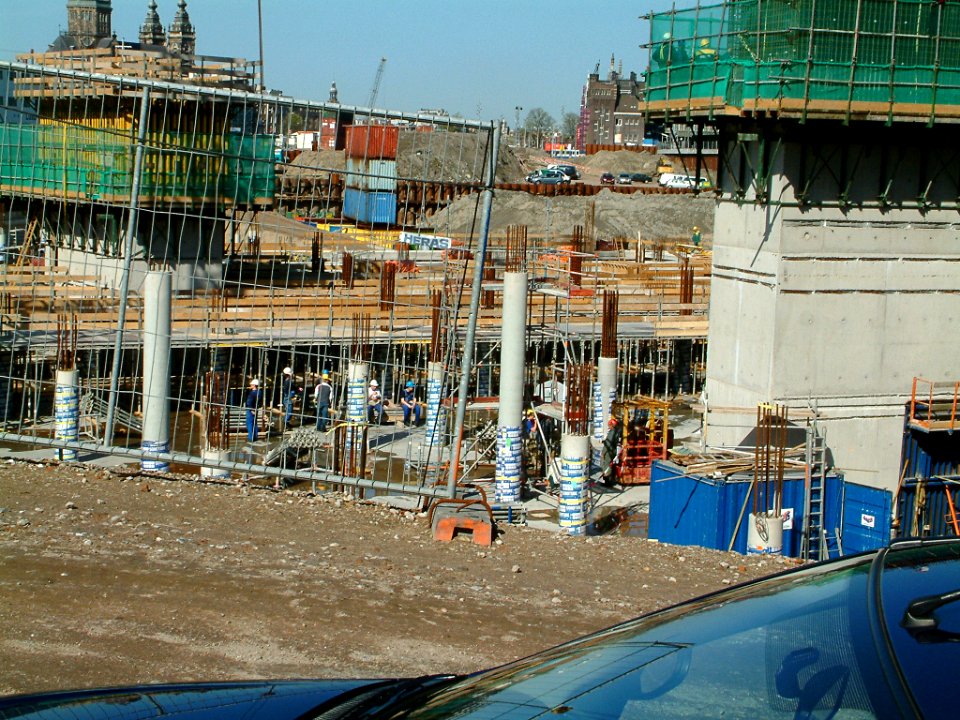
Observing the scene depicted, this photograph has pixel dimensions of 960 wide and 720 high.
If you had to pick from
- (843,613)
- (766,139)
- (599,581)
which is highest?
(766,139)

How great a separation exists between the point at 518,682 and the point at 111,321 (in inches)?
616

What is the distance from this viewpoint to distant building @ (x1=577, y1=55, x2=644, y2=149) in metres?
135

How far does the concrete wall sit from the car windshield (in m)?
14.7

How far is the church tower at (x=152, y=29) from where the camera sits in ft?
294

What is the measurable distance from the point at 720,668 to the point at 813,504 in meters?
12.8

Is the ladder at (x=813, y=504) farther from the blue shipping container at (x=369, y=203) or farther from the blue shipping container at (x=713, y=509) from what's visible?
the blue shipping container at (x=369, y=203)

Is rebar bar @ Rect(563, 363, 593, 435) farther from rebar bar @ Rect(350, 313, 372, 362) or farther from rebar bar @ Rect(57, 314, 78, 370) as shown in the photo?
rebar bar @ Rect(57, 314, 78, 370)

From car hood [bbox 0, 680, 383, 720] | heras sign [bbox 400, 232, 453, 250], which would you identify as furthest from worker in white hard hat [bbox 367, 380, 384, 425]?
car hood [bbox 0, 680, 383, 720]

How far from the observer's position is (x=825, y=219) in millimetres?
17156

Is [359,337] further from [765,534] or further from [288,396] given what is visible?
[765,534]

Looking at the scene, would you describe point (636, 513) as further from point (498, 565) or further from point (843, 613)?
point (843, 613)

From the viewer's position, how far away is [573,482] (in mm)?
14664

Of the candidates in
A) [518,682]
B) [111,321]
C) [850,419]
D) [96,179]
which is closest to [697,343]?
[850,419]

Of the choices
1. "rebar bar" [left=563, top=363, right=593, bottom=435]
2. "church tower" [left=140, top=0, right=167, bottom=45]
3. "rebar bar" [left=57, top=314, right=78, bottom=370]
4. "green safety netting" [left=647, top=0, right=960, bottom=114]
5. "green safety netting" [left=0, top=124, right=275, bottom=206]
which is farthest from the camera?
"church tower" [left=140, top=0, right=167, bottom=45]
